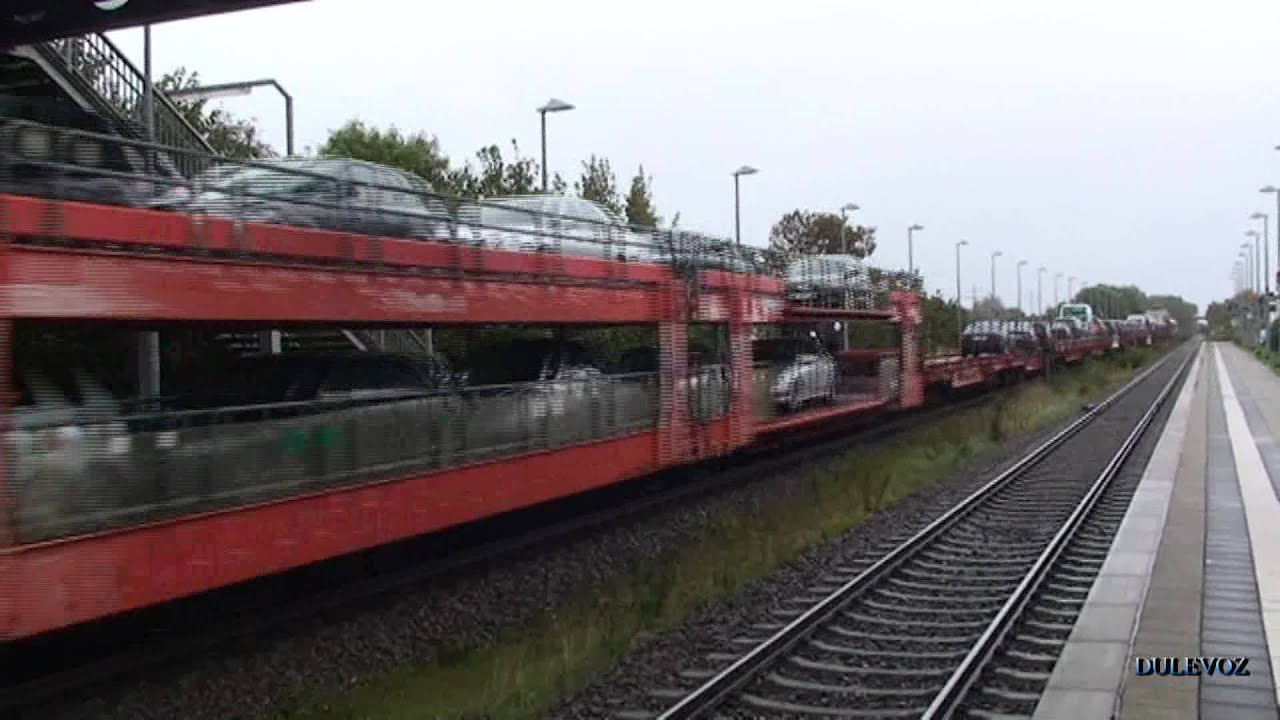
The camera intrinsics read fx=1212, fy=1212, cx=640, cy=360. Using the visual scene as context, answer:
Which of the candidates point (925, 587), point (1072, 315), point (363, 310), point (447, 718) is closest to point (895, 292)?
point (925, 587)

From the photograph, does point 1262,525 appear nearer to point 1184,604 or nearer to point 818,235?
point 1184,604

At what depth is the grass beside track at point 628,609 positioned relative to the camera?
883 centimetres

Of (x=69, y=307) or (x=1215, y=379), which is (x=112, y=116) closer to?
(x=69, y=307)

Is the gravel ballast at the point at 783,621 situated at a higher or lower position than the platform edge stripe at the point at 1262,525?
lower

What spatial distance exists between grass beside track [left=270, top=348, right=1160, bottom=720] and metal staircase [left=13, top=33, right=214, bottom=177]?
7.38 m

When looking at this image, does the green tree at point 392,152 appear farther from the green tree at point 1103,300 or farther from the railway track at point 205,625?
the green tree at point 1103,300

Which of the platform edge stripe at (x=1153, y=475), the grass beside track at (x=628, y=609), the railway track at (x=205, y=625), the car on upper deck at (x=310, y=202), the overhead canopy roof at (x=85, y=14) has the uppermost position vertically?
the overhead canopy roof at (x=85, y=14)

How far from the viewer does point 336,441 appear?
998 centimetres

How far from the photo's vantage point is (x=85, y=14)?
12703 mm

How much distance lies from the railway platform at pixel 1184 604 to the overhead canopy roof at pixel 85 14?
948cm

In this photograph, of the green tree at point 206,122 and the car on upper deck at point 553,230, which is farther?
the green tree at point 206,122

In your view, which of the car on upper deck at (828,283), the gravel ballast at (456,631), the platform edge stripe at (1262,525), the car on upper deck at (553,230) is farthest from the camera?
the car on upper deck at (828,283)

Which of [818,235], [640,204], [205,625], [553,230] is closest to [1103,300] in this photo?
[818,235]

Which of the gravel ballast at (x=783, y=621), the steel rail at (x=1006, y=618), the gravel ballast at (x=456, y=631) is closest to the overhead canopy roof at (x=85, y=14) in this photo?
the gravel ballast at (x=456, y=631)
